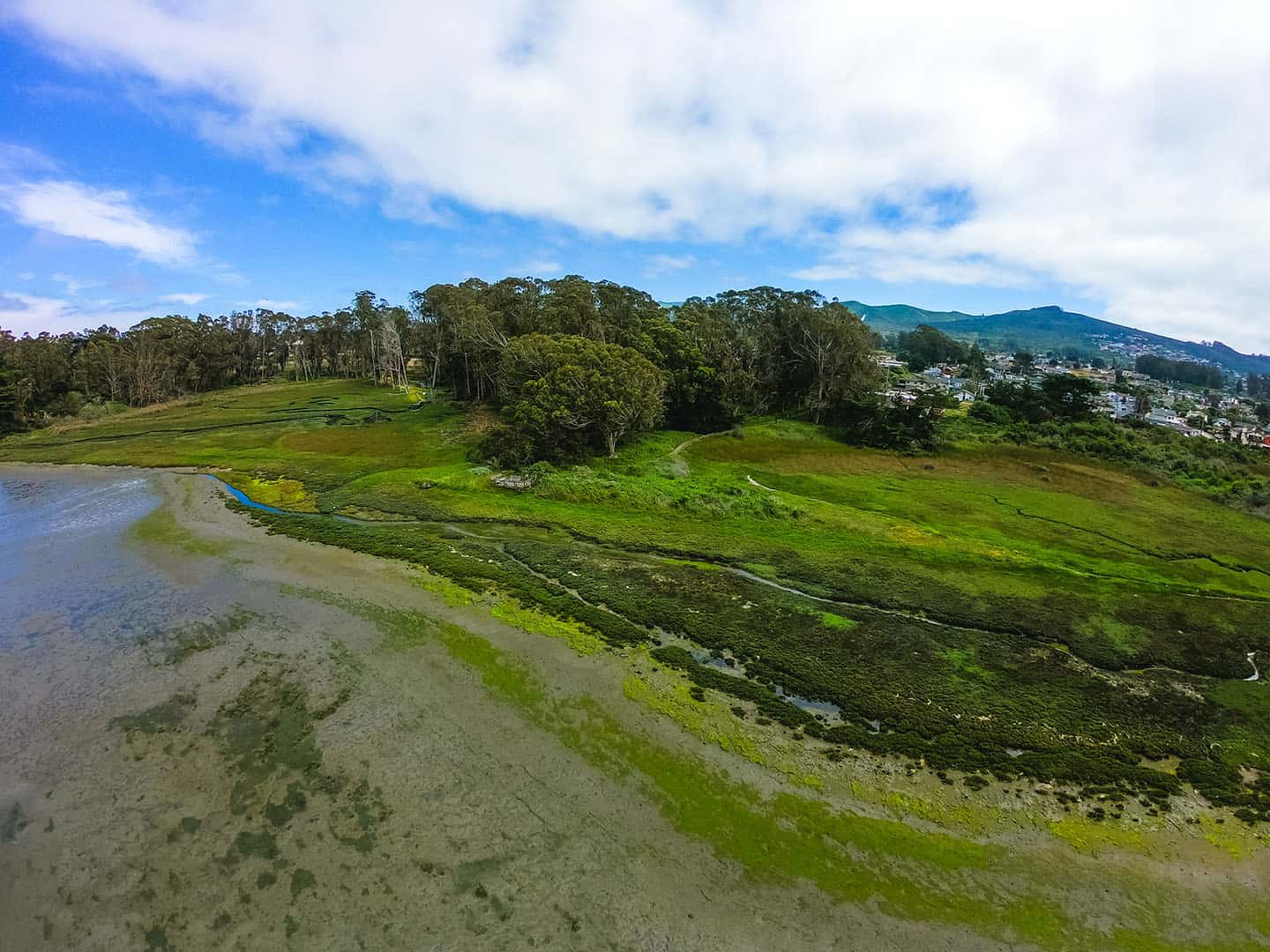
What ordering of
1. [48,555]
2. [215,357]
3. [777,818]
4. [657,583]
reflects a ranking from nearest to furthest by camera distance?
[777,818]
[657,583]
[48,555]
[215,357]

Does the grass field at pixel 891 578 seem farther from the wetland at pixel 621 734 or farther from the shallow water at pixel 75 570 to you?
the shallow water at pixel 75 570

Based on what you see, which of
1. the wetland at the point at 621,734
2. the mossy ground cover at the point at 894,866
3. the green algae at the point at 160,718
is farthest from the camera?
the green algae at the point at 160,718

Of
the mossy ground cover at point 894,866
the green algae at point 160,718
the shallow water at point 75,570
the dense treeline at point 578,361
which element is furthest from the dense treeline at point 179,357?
the mossy ground cover at point 894,866

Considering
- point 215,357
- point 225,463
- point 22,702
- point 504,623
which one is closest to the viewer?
point 22,702

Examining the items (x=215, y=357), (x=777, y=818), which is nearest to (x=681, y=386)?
(x=777, y=818)

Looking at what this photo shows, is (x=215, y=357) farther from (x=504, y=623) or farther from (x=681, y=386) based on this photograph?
(x=504, y=623)

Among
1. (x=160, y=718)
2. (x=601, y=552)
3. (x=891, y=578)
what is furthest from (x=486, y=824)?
(x=891, y=578)
